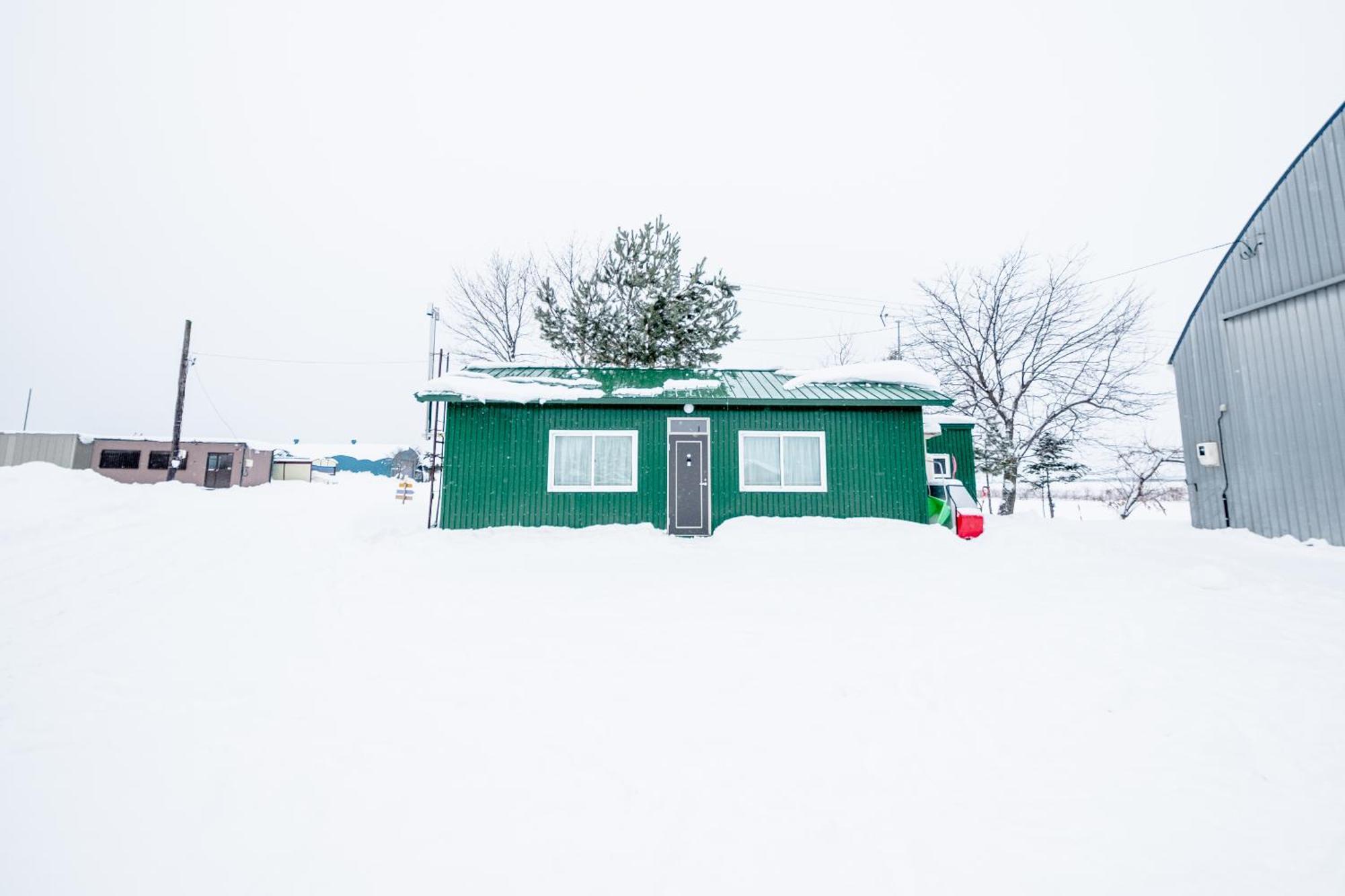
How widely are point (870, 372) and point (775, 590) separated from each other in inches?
279

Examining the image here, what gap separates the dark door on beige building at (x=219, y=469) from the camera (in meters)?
27.9

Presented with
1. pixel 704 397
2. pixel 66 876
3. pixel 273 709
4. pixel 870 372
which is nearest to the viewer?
pixel 66 876

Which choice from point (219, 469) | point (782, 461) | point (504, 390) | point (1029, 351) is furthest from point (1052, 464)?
point (219, 469)

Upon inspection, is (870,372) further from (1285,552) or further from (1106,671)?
(1106,671)

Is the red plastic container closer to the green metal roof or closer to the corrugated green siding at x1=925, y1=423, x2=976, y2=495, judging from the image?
the green metal roof

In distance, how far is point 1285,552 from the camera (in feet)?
24.1

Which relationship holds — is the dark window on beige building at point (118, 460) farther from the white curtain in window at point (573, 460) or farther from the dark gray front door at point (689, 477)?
the dark gray front door at point (689, 477)

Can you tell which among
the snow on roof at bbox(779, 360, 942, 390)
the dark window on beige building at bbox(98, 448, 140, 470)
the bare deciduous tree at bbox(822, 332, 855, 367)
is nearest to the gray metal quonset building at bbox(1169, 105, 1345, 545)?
the snow on roof at bbox(779, 360, 942, 390)

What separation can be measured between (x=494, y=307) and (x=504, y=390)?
13.6 meters

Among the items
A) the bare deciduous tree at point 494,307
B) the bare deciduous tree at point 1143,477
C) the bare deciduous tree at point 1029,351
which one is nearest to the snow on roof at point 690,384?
the bare deciduous tree at point 1029,351

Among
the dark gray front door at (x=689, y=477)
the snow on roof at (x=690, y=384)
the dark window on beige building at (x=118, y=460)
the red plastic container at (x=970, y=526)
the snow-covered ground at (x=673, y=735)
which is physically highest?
the snow on roof at (x=690, y=384)

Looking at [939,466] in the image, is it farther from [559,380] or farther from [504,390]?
[504,390]

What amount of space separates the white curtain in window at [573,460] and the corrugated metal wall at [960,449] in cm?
827

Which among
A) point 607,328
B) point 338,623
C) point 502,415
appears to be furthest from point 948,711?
point 607,328
